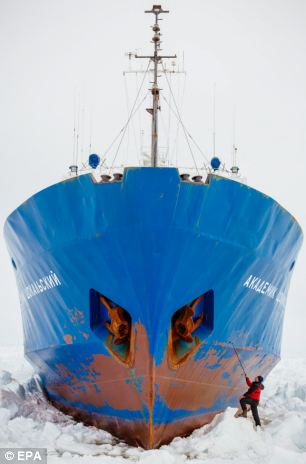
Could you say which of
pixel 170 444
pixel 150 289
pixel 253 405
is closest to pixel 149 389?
pixel 170 444

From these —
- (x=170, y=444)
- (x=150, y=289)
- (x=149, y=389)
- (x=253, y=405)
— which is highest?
(x=150, y=289)

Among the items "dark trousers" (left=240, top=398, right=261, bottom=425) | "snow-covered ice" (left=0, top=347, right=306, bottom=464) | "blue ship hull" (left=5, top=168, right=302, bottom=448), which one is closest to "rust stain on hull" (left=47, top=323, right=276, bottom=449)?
"blue ship hull" (left=5, top=168, right=302, bottom=448)

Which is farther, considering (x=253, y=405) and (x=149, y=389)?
(x=253, y=405)

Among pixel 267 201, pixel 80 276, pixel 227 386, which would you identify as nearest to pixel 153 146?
pixel 267 201

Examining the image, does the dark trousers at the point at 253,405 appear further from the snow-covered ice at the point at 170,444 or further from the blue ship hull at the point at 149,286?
the blue ship hull at the point at 149,286

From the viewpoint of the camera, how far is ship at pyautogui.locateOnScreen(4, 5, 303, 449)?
833cm

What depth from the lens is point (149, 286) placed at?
27.2ft

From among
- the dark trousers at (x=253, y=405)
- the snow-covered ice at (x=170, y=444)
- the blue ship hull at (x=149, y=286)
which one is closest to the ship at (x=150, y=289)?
the blue ship hull at (x=149, y=286)

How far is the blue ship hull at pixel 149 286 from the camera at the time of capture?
8328 millimetres

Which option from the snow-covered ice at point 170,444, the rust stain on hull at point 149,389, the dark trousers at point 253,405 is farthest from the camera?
the dark trousers at point 253,405

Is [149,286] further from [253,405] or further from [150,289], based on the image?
[253,405]

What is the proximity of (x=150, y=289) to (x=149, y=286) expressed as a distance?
46 mm

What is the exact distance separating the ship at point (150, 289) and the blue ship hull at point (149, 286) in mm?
17

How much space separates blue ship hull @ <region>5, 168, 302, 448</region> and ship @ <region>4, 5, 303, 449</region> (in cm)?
2
